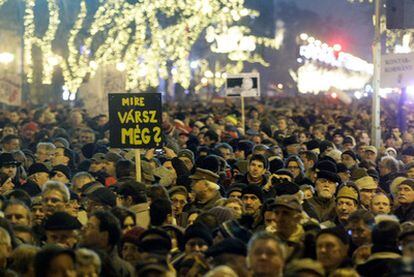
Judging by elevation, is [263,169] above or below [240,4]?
below

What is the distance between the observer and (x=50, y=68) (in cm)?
4131

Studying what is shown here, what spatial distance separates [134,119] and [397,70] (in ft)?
25.7

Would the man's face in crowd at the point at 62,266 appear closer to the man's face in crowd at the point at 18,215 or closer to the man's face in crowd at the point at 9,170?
the man's face in crowd at the point at 18,215

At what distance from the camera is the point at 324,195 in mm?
13508

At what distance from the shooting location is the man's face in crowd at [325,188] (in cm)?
1354

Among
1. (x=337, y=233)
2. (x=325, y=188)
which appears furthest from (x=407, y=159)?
(x=337, y=233)

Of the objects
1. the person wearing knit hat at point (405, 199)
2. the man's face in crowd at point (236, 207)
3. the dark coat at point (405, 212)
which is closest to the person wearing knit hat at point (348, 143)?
the person wearing knit hat at point (405, 199)

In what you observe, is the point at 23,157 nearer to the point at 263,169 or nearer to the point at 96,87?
the point at 263,169

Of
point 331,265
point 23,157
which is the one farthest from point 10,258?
point 23,157

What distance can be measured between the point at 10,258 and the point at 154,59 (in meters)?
34.5

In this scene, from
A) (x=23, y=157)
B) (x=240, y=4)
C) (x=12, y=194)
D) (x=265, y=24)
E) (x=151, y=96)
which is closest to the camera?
(x=12, y=194)

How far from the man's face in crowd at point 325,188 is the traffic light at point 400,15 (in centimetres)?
609

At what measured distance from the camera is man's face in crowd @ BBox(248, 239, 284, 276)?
26.2ft

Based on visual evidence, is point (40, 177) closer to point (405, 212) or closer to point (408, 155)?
point (405, 212)
